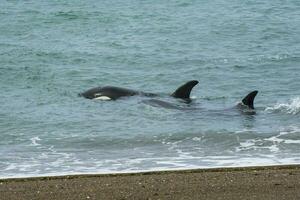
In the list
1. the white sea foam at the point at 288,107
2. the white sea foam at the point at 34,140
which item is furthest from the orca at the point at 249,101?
the white sea foam at the point at 34,140

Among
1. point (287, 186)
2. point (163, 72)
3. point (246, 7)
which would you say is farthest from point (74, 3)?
point (287, 186)

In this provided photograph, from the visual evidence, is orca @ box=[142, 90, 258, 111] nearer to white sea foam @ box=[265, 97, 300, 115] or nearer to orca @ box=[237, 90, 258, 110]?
orca @ box=[237, 90, 258, 110]

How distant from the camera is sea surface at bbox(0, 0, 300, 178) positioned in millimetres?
14938

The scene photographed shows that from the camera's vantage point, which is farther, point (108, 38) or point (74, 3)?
point (74, 3)

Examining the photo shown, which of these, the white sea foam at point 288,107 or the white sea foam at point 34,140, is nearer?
the white sea foam at point 34,140

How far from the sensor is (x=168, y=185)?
38.2 ft

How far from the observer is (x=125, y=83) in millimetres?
24156

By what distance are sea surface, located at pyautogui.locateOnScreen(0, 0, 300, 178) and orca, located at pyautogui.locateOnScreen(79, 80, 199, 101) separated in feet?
1.29

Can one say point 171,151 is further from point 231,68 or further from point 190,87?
point 231,68

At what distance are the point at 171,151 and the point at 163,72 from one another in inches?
412

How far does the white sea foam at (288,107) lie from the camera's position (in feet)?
63.2

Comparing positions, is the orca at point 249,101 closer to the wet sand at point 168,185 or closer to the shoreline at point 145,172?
the shoreline at point 145,172

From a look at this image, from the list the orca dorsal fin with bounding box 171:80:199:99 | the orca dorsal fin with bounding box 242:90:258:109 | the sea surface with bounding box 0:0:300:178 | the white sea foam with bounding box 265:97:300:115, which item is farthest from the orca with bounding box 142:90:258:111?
the orca dorsal fin with bounding box 171:80:199:99

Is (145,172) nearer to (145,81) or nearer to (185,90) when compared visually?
(185,90)
